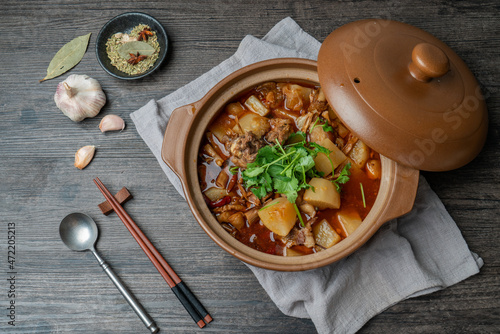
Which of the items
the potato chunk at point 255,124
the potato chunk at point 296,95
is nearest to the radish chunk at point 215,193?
the potato chunk at point 255,124

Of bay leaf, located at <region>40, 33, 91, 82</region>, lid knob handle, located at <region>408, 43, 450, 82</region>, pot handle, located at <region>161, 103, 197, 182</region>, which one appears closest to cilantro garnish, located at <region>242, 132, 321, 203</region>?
pot handle, located at <region>161, 103, 197, 182</region>

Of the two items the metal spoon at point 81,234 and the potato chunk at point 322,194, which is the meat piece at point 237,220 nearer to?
the potato chunk at point 322,194

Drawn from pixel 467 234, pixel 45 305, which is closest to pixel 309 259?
pixel 467 234

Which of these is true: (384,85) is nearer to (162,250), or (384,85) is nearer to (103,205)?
(162,250)

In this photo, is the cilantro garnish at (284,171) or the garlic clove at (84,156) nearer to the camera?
the cilantro garnish at (284,171)

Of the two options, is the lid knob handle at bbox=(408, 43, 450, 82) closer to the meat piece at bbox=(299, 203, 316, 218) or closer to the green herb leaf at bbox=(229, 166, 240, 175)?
the meat piece at bbox=(299, 203, 316, 218)
